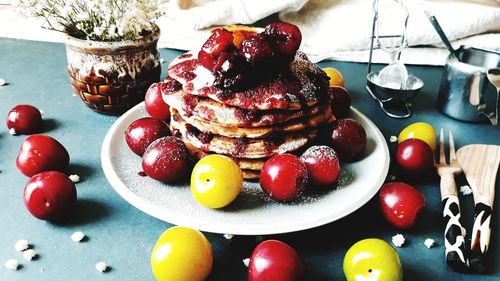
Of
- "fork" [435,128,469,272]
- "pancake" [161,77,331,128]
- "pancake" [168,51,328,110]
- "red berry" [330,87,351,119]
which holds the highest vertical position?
"pancake" [168,51,328,110]

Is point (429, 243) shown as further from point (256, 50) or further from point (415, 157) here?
point (256, 50)

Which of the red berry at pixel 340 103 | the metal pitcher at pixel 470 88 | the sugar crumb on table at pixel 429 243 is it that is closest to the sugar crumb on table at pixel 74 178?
the red berry at pixel 340 103

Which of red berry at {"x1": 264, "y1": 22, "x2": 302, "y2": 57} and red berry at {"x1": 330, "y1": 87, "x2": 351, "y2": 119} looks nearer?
red berry at {"x1": 264, "y1": 22, "x2": 302, "y2": 57}

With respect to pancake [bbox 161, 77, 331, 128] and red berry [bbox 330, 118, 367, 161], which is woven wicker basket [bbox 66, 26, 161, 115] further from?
red berry [bbox 330, 118, 367, 161]

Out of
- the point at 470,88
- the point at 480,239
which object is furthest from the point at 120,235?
the point at 470,88

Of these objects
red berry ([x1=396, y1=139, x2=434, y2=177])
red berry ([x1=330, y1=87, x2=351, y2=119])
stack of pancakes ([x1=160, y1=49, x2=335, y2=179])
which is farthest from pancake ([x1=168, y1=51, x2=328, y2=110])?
red berry ([x1=396, y1=139, x2=434, y2=177])
